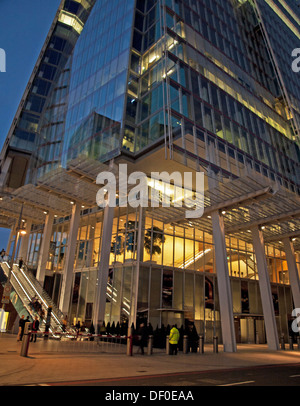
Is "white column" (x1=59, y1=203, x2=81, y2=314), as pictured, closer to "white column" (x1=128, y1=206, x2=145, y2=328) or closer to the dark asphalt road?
"white column" (x1=128, y1=206, x2=145, y2=328)

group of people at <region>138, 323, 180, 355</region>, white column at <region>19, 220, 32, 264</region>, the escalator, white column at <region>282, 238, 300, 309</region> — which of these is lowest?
group of people at <region>138, 323, 180, 355</region>

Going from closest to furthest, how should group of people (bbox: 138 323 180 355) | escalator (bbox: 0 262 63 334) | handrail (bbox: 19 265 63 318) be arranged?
1. group of people (bbox: 138 323 180 355)
2. escalator (bbox: 0 262 63 334)
3. handrail (bbox: 19 265 63 318)

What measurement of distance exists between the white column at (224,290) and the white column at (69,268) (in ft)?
42.6

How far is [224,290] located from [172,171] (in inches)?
448

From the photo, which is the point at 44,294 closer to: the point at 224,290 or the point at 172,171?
the point at 224,290

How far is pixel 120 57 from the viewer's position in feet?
104

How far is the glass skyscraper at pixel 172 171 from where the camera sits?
79.0 ft

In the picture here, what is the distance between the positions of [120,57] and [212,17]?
1223cm

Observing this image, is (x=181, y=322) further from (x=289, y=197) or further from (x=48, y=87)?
(x=48, y=87)

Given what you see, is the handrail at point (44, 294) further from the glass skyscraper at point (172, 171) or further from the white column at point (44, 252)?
the white column at point (44, 252)

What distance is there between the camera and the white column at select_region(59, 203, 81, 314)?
2706cm

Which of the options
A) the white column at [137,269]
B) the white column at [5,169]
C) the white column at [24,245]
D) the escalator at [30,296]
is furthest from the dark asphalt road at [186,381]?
the white column at [5,169]

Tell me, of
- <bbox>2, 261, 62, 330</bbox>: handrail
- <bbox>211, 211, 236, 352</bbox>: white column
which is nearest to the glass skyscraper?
<bbox>211, 211, 236, 352</bbox>: white column

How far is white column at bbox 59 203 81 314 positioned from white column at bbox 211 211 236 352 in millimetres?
12979
